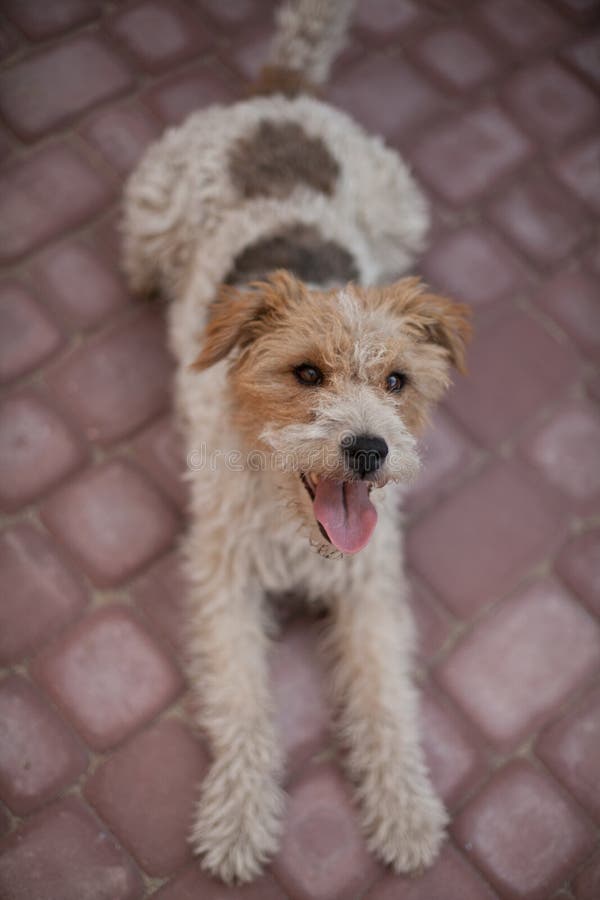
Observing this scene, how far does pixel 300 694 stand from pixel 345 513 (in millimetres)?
831

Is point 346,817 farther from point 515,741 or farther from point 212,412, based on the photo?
point 212,412

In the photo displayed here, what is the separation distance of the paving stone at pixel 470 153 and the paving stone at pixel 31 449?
220 centimetres

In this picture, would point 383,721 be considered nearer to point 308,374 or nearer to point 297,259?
point 308,374

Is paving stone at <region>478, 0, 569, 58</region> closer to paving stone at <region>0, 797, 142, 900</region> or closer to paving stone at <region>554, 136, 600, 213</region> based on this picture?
paving stone at <region>554, 136, 600, 213</region>

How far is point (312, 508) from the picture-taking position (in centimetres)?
252

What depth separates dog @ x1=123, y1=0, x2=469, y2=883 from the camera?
2447 millimetres

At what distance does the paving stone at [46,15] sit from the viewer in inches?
163

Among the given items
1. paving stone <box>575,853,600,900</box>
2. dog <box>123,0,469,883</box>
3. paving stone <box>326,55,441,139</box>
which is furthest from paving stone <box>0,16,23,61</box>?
paving stone <box>575,853,600,900</box>

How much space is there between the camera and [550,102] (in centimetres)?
446

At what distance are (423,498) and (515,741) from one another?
0.99 metres

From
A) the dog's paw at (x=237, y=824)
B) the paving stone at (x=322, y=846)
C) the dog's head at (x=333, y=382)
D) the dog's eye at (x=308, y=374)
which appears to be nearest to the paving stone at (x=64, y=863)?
the dog's paw at (x=237, y=824)

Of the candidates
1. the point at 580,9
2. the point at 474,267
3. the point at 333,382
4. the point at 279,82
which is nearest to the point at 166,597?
the point at 333,382

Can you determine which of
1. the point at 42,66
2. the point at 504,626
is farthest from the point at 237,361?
the point at 42,66

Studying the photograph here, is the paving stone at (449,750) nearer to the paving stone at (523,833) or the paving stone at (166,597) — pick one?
the paving stone at (523,833)
